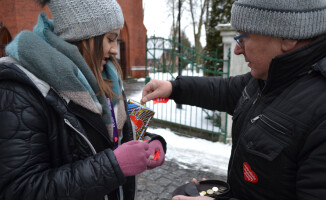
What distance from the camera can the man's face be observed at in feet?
3.83

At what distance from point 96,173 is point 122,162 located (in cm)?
13

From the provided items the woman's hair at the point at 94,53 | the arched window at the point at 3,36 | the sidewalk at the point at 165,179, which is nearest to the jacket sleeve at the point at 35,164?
the woman's hair at the point at 94,53

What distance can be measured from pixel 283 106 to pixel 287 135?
0.45ft

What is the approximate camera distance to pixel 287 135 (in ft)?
3.28

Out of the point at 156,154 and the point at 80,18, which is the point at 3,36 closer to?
the point at 80,18

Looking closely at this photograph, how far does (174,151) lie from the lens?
480 centimetres

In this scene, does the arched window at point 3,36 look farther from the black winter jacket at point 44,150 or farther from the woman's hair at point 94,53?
the black winter jacket at point 44,150

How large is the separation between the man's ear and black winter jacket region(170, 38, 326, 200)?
0.27 feet

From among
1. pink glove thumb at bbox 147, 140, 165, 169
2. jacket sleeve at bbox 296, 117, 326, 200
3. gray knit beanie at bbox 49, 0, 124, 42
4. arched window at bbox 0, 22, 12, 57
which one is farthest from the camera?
arched window at bbox 0, 22, 12, 57

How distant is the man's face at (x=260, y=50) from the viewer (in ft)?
3.83

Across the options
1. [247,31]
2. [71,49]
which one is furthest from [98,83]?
[247,31]

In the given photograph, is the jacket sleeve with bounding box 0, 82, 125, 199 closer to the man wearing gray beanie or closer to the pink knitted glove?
the pink knitted glove

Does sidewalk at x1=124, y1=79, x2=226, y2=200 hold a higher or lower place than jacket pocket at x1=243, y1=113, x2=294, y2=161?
lower

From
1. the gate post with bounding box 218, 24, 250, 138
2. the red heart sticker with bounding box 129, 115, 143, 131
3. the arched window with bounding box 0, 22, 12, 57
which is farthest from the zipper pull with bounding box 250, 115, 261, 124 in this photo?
the arched window with bounding box 0, 22, 12, 57
